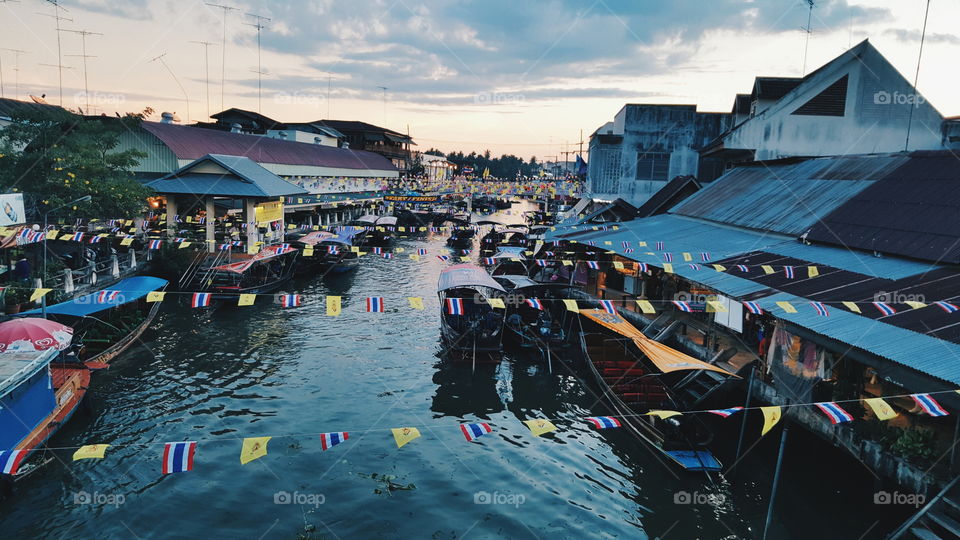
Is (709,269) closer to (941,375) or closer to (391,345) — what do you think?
(941,375)

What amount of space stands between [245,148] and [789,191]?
4175 cm

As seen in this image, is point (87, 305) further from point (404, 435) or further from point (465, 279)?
point (404, 435)

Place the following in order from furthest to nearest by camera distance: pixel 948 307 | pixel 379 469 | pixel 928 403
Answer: pixel 379 469
pixel 948 307
pixel 928 403

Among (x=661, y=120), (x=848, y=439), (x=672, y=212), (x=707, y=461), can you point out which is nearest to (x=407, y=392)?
(x=707, y=461)

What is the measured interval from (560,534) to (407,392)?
839 cm

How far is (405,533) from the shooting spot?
38.0ft

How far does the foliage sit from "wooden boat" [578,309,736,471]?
24307mm

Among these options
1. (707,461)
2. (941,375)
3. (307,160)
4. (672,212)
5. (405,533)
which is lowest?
(405,533)

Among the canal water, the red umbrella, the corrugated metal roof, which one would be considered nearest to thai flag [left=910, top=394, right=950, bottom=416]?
the canal water

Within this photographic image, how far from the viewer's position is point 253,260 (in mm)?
28828

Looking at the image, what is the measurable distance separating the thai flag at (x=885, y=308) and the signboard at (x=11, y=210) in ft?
96.9

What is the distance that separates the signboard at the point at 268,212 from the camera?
115ft

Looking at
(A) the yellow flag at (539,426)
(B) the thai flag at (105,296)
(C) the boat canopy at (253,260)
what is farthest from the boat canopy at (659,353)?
(C) the boat canopy at (253,260)

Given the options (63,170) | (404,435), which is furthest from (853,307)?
(63,170)
